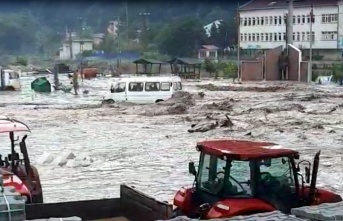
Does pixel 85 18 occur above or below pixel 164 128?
above

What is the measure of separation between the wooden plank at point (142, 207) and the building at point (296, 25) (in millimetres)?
69739

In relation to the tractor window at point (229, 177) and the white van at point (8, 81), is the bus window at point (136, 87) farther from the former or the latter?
the tractor window at point (229, 177)

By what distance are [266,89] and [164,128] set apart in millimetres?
19023

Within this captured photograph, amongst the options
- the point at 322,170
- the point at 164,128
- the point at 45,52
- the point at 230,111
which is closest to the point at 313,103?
the point at 230,111

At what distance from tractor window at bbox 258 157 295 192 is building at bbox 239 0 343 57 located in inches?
2740

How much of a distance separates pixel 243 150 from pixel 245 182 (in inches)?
13.1

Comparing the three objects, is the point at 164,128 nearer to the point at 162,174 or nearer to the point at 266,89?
the point at 162,174

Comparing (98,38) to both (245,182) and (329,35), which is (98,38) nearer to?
(329,35)

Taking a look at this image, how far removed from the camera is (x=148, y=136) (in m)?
21.5

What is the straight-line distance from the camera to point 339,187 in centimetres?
1297

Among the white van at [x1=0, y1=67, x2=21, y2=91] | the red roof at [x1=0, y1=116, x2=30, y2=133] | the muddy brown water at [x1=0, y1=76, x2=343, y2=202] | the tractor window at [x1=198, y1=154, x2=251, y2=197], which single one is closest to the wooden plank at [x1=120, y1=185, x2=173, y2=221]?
the tractor window at [x1=198, y1=154, x2=251, y2=197]

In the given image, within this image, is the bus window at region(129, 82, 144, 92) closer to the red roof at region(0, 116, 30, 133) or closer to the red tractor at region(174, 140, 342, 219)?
the red roof at region(0, 116, 30, 133)

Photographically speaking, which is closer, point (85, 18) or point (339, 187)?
point (339, 187)

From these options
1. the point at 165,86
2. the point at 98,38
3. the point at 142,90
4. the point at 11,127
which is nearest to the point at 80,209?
the point at 11,127
